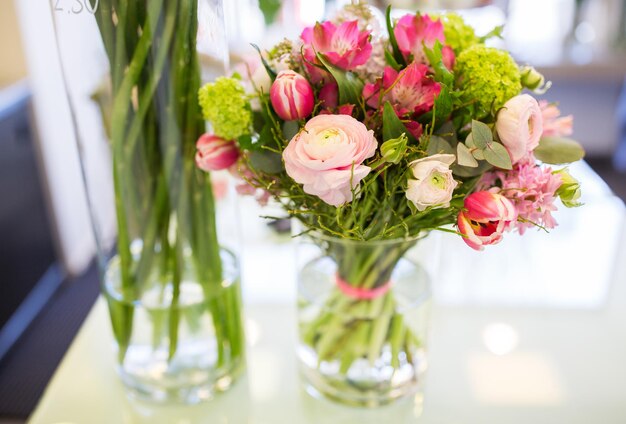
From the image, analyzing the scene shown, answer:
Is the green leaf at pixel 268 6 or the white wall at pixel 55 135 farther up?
the green leaf at pixel 268 6

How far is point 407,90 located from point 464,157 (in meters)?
0.07

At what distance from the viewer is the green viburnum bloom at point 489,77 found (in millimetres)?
506

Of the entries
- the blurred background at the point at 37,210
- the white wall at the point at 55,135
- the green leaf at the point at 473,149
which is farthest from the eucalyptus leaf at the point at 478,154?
the white wall at the point at 55,135

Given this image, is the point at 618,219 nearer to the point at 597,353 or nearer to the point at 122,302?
the point at 597,353

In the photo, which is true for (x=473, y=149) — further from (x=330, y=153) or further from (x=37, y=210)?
(x=37, y=210)

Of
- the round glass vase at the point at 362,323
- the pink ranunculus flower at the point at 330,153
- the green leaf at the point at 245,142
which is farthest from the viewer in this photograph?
the round glass vase at the point at 362,323

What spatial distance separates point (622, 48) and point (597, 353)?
2.67m

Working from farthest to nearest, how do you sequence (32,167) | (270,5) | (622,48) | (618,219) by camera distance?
(622,48), (32,167), (618,219), (270,5)

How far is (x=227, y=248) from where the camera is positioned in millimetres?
703

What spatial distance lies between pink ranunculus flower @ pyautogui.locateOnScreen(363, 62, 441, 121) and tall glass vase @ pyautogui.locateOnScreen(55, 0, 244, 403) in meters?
0.19

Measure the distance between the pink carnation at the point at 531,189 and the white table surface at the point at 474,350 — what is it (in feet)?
0.57

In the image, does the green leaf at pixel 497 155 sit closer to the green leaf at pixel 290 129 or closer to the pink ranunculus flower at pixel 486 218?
the pink ranunculus flower at pixel 486 218

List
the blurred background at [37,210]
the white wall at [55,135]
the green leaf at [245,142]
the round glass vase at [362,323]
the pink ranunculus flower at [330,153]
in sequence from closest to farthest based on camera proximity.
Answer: the pink ranunculus flower at [330,153], the green leaf at [245,142], the round glass vase at [362,323], the blurred background at [37,210], the white wall at [55,135]

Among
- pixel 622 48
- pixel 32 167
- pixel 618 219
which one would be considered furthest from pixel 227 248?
pixel 622 48
